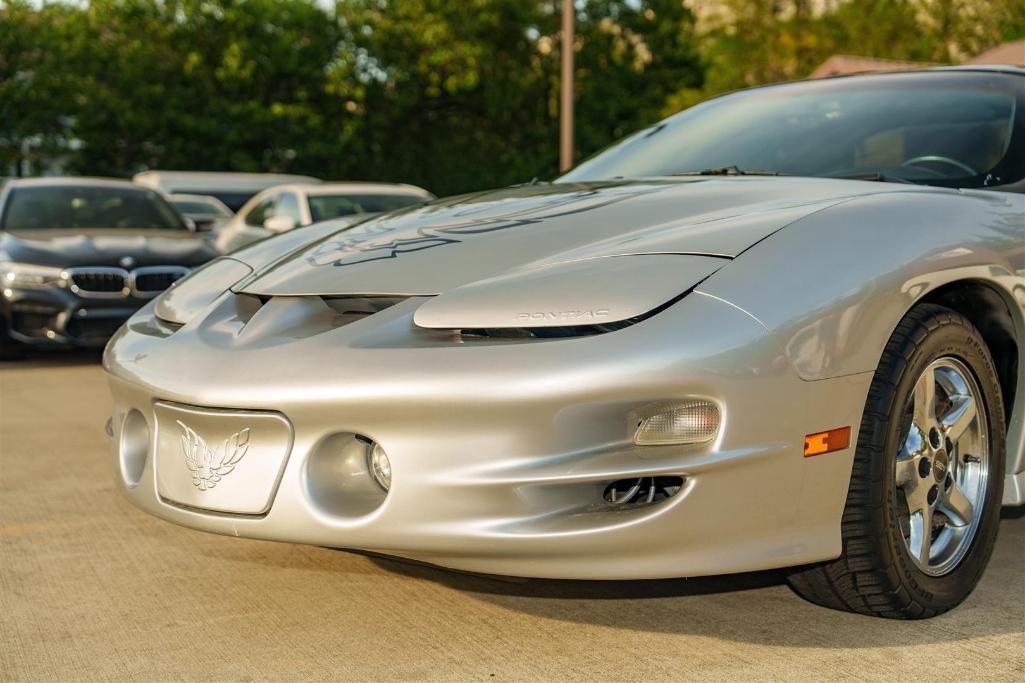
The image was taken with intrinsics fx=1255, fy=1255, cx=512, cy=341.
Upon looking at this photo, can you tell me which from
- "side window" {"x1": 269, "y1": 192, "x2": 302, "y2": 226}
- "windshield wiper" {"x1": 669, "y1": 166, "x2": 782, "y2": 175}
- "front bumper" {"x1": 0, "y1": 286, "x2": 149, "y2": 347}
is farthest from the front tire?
"side window" {"x1": 269, "y1": 192, "x2": 302, "y2": 226}

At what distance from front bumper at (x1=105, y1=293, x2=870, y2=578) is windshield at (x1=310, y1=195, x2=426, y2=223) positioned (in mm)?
8866

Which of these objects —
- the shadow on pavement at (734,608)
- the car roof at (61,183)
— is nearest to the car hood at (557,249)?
the shadow on pavement at (734,608)

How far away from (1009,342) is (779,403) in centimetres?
107

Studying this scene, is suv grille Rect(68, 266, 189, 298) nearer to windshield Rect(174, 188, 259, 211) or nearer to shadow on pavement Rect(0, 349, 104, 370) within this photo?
shadow on pavement Rect(0, 349, 104, 370)

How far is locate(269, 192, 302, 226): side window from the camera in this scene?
11.5 metres

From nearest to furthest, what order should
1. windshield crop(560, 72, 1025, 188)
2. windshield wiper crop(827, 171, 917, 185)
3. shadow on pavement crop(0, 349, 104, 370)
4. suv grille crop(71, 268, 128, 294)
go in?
windshield wiper crop(827, 171, 917, 185) → windshield crop(560, 72, 1025, 188) → suv grille crop(71, 268, 128, 294) → shadow on pavement crop(0, 349, 104, 370)

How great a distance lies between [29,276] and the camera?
819 cm

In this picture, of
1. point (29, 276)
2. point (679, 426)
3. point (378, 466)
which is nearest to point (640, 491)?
point (679, 426)

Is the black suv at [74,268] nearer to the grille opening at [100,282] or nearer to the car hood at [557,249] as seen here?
the grille opening at [100,282]

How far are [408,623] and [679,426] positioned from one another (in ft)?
2.98

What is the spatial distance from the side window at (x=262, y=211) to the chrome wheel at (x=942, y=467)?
9.72m

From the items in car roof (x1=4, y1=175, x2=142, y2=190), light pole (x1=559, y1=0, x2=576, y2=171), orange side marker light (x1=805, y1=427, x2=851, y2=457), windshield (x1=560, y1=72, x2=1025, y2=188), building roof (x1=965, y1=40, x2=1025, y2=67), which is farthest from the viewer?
building roof (x1=965, y1=40, x2=1025, y2=67)

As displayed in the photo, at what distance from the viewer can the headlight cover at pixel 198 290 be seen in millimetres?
3377

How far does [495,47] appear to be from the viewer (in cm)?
3625
